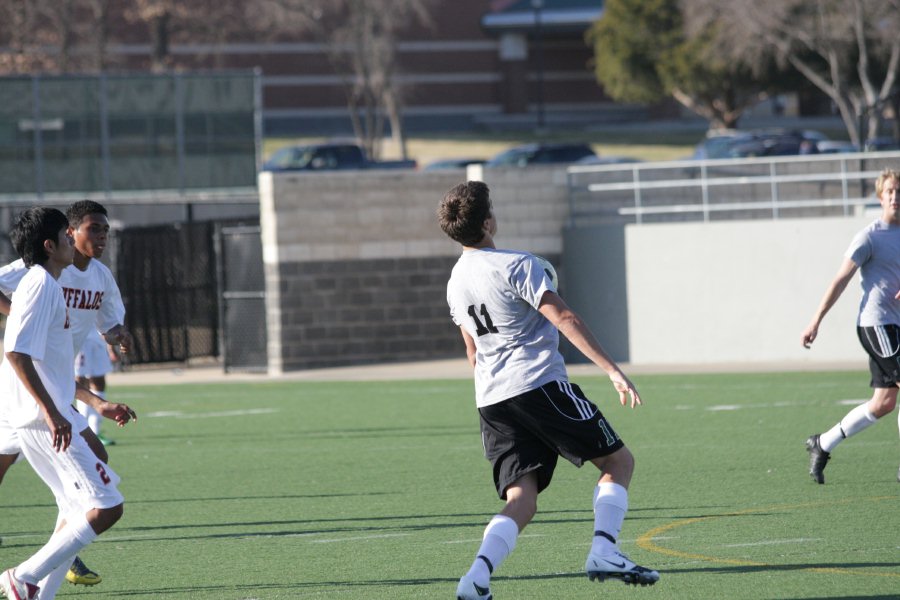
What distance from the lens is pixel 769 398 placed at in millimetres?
16328

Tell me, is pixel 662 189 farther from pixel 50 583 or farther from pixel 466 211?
pixel 50 583

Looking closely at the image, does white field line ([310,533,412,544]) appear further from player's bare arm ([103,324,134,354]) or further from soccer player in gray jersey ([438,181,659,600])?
soccer player in gray jersey ([438,181,659,600])

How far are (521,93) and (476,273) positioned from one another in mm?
62169

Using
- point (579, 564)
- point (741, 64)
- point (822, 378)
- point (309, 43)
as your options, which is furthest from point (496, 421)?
point (309, 43)

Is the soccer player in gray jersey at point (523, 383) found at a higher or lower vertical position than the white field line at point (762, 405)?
higher

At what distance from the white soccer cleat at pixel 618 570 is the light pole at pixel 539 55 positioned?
187 feet

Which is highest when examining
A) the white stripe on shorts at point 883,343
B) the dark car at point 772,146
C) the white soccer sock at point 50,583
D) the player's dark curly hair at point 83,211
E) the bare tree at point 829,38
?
the bare tree at point 829,38

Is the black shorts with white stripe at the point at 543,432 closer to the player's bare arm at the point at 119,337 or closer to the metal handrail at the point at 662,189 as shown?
the player's bare arm at the point at 119,337

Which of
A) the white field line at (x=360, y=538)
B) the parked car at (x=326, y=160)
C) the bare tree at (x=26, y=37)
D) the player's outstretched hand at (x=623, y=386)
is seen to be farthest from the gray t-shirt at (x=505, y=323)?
the bare tree at (x=26, y=37)

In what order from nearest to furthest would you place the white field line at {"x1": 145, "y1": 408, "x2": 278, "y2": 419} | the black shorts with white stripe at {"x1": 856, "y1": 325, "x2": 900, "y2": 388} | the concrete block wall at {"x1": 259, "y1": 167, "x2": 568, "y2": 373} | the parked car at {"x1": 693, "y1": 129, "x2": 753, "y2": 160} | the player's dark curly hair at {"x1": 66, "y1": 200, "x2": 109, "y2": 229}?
the player's dark curly hair at {"x1": 66, "y1": 200, "x2": 109, "y2": 229}
the black shorts with white stripe at {"x1": 856, "y1": 325, "x2": 900, "y2": 388}
the white field line at {"x1": 145, "y1": 408, "x2": 278, "y2": 419}
the concrete block wall at {"x1": 259, "y1": 167, "x2": 568, "y2": 373}
the parked car at {"x1": 693, "y1": 129, "x2": 753, "y2": 160}

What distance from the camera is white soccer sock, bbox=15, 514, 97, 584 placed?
257 inches

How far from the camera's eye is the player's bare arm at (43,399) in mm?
6441

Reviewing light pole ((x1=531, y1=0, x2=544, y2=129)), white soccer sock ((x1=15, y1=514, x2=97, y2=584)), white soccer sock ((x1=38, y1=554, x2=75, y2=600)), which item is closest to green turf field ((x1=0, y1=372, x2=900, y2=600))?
white soccer sock ((x1=38, y1=554, x2=75, y2=600))

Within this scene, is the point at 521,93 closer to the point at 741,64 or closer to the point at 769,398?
the point at 741,64
